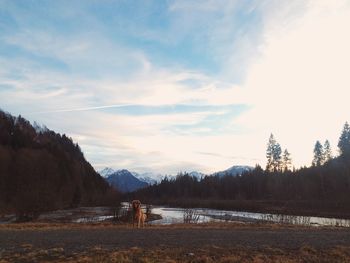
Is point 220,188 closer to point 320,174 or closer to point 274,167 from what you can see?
point 274,167

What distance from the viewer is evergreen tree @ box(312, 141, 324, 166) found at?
144 m

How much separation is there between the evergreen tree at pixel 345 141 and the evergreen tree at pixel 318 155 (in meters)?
17.6

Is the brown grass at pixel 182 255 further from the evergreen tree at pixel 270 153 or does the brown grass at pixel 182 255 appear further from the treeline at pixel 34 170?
the evergreen tree at pixel 270 153

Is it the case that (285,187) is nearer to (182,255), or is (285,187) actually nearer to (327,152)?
(327,152)

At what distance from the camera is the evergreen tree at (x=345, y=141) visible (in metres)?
123

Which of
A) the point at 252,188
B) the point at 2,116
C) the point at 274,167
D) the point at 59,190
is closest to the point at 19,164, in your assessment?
the point at 59,190

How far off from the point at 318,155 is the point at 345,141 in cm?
2150

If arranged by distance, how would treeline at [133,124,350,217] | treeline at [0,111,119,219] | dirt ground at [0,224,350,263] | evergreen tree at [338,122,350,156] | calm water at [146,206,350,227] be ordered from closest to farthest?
dirt ground at [0,224,350,263] < calm water at [146,206,350,227] < treeline at [133,124,350,217] < treeline at [0,111,119,219] < evergreen tree at [338,122,350,156]

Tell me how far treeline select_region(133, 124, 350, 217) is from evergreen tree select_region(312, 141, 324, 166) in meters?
0.34

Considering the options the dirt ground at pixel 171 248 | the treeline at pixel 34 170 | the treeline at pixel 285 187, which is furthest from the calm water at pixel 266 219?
the treeline at pixel 34 170

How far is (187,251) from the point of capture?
1834 cm

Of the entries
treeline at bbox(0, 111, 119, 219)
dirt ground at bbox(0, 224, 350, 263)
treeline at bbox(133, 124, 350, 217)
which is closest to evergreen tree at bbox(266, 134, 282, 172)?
treeline at bbox(133, 124, 350, 217)

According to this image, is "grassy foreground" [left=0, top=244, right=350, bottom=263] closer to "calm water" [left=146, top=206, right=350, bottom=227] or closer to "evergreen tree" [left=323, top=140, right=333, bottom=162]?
"calm water" [left=146, top=206, right=350, bottom=227]

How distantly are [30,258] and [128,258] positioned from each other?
3.42m
